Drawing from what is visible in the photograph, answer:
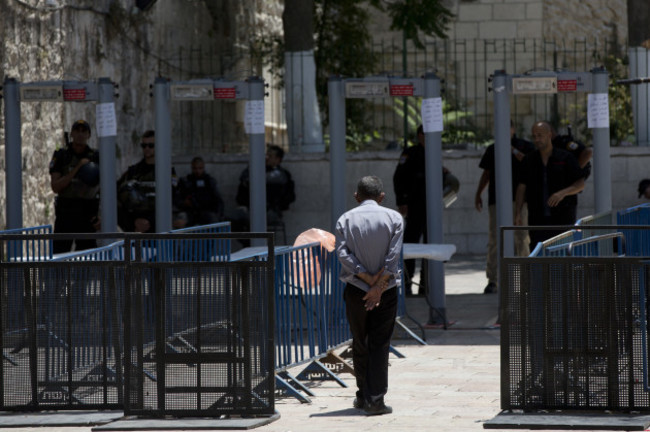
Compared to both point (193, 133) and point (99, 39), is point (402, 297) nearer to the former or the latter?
point (99, 39)

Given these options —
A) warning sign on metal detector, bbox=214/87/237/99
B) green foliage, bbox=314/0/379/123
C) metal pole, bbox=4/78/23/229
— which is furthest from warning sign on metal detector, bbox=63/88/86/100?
green foliage, bbox=314/0/379/123

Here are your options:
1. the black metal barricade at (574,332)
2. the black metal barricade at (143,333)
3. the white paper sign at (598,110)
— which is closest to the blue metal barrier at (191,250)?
the black metal barricade at (143,333)

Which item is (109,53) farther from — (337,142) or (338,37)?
(337,142)

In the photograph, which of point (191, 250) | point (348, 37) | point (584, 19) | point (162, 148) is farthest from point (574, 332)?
point (584, 19)

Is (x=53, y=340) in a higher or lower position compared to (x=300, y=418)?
higher

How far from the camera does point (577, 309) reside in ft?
24.8

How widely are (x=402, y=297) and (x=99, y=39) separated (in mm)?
8400

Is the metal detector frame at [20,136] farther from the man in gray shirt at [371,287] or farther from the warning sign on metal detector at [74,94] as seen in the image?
the man in gray shirt at [371,287]

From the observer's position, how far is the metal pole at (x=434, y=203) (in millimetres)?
12227

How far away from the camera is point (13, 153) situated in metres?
12.5

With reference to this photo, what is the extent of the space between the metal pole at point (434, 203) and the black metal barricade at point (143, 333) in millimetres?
4724

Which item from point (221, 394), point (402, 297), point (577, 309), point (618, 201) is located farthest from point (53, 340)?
point (618, 201)

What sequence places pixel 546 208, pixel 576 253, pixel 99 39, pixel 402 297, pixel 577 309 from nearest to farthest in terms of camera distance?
pixel 577 309 → pixel 576 253 → pixel 402 297 → pixel 546 208 → pixel 99 39

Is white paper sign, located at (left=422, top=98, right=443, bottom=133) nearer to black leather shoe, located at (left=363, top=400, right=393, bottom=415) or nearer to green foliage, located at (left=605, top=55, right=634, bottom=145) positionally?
black leather shoe, located at (left=363, top=400, right=393, bottom=415)
